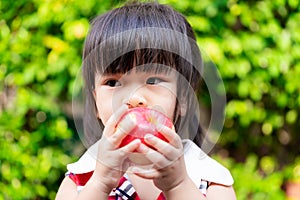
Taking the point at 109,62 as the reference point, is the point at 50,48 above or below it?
below

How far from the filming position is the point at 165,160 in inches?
62.7

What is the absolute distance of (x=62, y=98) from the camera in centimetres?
335

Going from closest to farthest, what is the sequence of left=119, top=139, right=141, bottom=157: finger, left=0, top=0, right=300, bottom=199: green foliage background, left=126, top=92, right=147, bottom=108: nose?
left=119, top=139, right=141, bottom=157: finger, left=126, top=92, right=147, bottom=108: nose, left=0, top=0, right=300, bottom=199: green foliage background

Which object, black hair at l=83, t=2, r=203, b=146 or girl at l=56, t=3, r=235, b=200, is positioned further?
black hair at l=83, t=2, r=203, b=146

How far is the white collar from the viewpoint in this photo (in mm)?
1895

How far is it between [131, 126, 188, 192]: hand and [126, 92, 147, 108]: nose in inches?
4.6

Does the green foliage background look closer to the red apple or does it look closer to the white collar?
the white collar

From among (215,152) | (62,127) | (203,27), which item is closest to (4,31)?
(62,127)

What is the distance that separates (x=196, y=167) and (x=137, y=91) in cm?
32

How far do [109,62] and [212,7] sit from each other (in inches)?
65.9

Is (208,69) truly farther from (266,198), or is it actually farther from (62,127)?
(266,198)

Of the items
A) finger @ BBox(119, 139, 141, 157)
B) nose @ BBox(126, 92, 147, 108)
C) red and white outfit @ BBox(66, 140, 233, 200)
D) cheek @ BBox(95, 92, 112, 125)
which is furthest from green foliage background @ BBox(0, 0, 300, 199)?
finger @ BBox(119, 139, 141, 157)

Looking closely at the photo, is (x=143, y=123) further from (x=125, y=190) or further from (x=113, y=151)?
(x=125, y=190)

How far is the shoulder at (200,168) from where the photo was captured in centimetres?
190
